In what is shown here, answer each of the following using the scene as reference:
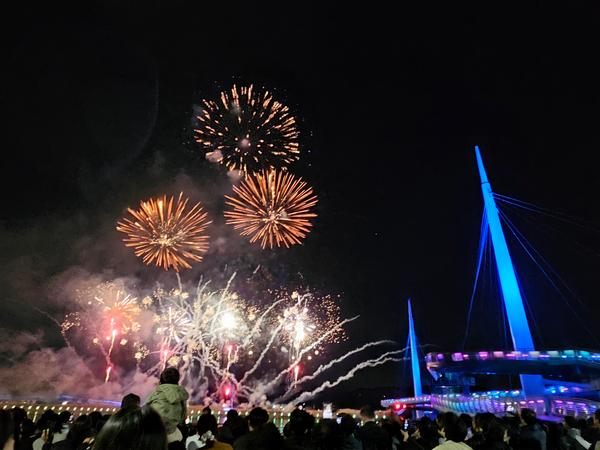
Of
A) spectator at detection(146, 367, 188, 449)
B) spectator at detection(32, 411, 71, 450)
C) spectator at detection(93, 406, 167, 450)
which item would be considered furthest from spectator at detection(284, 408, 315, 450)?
spectator at detection(32, 411, 71, 450)

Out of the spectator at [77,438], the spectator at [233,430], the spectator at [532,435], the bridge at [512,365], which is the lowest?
the spectator at [77,438]

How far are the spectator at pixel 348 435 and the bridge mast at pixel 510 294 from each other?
41806mm

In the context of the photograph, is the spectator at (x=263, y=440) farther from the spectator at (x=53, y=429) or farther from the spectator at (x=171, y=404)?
the spectator at (x=53, y=429)

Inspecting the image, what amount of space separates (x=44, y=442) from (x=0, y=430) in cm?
628

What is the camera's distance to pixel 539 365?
141 feet

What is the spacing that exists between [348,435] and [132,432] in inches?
200

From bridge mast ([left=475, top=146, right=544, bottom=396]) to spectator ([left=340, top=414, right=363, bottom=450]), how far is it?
1646 inches

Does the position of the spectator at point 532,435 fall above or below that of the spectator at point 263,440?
above

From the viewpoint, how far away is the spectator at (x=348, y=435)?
20.3ft

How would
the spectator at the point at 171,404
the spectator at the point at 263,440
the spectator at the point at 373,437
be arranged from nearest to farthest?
the spectator at the point at 263,440 < the spectator at the point at 171,404 < the spectator at the point at 373,437

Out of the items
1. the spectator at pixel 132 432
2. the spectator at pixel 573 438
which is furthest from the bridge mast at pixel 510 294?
the spectator at pixel 132 432

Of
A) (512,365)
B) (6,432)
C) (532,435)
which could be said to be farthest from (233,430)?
(512,365)

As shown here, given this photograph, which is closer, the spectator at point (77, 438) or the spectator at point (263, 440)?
the spectator at point (263, 440)

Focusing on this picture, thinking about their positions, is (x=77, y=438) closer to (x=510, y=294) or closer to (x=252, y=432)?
(x=252, y=432)
